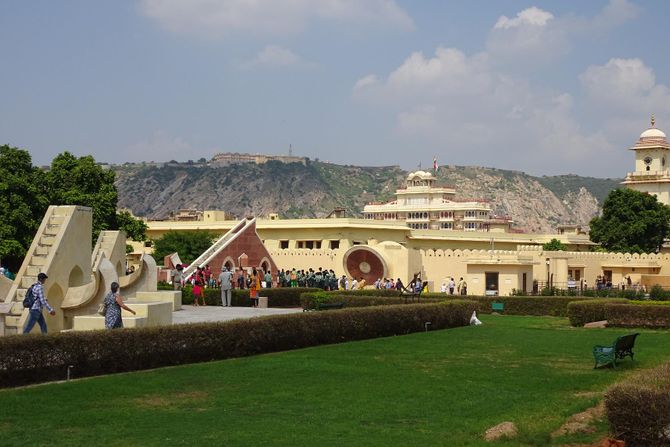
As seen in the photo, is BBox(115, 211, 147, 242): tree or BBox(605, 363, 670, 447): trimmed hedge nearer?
BBox(605, 363, 670, 447): trimmed hedge

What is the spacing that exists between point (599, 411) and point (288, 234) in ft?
160

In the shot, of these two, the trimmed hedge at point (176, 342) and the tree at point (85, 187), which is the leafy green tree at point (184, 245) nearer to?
the tree at point (85, 187)

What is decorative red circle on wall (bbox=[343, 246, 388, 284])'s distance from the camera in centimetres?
4953

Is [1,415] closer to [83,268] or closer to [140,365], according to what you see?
[140,365]

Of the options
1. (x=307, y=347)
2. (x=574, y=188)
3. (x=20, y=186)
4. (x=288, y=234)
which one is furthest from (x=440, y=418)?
(x=574, y=188)

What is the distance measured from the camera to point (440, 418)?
11000mm

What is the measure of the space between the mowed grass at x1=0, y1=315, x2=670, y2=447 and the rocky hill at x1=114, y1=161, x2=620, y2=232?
149 meters

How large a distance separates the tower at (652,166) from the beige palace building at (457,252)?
76 millimetres

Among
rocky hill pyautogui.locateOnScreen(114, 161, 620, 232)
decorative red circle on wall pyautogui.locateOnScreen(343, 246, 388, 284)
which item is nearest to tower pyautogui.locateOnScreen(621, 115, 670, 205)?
decorative red circle on wall pyautogui.locateOnScreen(343, 246, 388, 284)

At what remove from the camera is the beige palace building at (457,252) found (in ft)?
141

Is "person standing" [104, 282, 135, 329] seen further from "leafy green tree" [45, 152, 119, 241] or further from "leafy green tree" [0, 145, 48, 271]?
"leafy green tree" [45, 152, 119, 241]

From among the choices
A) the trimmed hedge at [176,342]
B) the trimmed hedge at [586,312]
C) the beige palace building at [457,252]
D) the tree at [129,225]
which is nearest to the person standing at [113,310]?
the trimmed hedge at [176,342]

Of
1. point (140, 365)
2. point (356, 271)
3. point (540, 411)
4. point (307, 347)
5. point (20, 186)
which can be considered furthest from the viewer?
point (356, 271)

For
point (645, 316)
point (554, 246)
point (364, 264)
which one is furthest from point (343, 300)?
point (554, 246)
